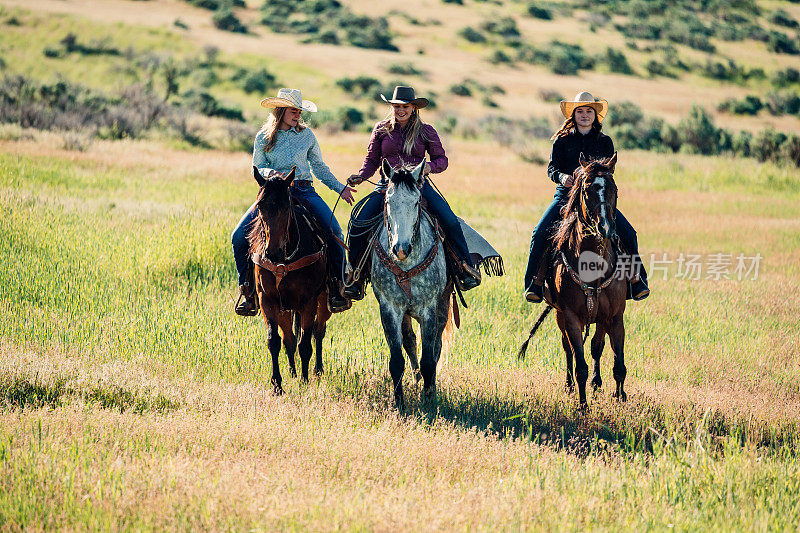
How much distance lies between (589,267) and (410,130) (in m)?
2.24

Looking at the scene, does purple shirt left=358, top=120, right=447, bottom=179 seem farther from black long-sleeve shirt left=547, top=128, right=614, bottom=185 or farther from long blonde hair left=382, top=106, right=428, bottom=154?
black long-sleeve shirt left=547, top=128, right=614, bottom=185

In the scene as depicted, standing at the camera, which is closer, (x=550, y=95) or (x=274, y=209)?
(x=274, y=209)

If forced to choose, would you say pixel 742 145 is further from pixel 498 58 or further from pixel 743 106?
pixel 498 58

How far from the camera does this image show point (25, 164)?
17.2m

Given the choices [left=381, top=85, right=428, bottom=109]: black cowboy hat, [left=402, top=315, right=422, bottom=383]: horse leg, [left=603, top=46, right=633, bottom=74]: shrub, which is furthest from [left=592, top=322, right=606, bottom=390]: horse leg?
[left=603, top=46, right=633, bottom=74]: shrub

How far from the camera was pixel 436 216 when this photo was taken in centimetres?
741

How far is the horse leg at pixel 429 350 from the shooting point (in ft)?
23.5

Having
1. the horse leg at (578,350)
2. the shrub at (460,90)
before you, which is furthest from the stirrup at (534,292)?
the shrub at (460,90)

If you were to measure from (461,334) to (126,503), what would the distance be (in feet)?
19.2

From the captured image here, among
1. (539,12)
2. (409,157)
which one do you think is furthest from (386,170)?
(539,12)

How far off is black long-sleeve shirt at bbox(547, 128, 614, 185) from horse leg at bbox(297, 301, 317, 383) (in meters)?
2.93

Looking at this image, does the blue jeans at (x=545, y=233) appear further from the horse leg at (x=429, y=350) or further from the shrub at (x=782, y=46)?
Answer: the shrub at (x=782, y=46)

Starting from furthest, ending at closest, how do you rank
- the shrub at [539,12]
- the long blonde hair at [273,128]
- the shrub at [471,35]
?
the shrub at [539,12] < the shrub at [471,35] < the long blonde hair at [273,128]

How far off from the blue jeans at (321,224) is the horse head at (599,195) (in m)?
2.72
